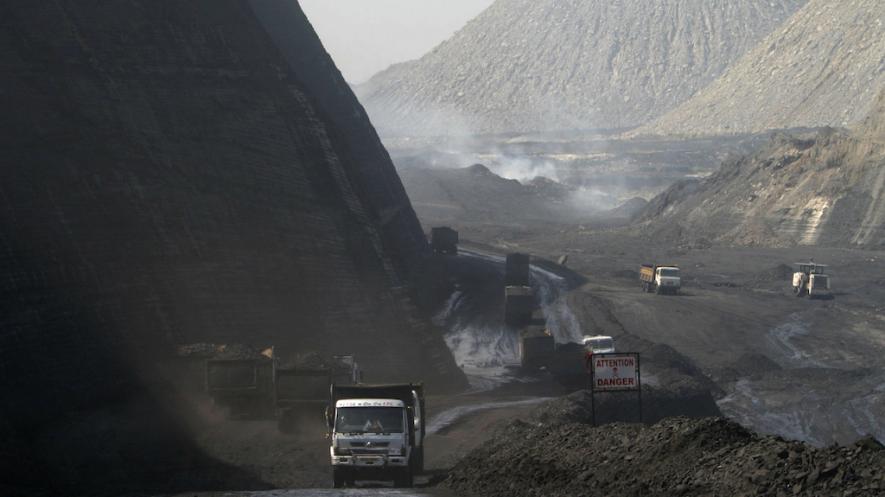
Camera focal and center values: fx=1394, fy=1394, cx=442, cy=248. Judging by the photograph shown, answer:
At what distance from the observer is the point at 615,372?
31.0 m

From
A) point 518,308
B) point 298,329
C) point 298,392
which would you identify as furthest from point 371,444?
point 518,308

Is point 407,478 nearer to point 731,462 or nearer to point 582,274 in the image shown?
point 731,462

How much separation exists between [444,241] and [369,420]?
6059 centimetres

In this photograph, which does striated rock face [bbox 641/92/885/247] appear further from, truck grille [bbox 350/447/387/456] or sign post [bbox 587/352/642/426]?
truck grille [bbox 350/447/387/456]

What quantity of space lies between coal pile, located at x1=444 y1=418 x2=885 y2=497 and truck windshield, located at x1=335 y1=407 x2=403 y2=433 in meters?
1.71

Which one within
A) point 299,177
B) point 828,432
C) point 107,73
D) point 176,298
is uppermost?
point 107,73

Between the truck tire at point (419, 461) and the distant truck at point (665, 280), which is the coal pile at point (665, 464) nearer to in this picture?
the truck tire at point (419, 461)

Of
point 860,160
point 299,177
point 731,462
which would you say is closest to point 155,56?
point 299,177

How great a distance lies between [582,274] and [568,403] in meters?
54.0

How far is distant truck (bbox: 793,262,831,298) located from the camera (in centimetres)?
8319

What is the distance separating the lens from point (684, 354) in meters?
63.9

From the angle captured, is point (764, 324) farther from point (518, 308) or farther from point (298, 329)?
point (298, 329)

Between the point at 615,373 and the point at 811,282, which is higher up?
the point at 811,282

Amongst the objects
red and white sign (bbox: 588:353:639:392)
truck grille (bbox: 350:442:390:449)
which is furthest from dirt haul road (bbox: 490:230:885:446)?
truck grille (bbox: 350:442:390:449)
